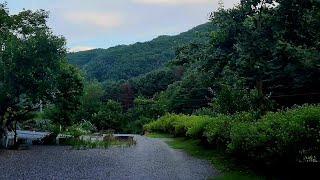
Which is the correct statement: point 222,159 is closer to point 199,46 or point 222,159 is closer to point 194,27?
point 199,46

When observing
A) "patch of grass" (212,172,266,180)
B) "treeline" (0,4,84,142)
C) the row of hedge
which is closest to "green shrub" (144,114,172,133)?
"treeline" (0,4,84,142)

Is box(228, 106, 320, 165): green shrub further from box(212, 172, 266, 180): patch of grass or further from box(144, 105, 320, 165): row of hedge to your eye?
box(212, 172, 266, 180): patch of grass

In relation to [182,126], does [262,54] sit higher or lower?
higher

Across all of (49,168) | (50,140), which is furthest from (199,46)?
(49,168)

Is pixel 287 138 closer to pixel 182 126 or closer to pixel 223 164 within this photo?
pixel 223 164

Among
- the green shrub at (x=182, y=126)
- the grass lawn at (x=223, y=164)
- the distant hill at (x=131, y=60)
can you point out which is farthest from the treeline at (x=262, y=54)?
the distant hill at (x=131, y=60)

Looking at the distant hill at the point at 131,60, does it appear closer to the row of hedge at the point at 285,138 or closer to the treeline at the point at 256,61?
the treeline at the point at 256,61

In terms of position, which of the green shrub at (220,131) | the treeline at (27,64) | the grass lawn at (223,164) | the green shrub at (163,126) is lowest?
the green shrub at (163,126)

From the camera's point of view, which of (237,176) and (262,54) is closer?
(237,176)

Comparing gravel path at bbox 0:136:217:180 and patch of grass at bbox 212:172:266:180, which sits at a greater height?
patch of grass at bbox 212:172:266:180

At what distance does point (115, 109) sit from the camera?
86812 millimetres

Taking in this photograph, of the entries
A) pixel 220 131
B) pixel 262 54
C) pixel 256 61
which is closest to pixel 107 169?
pixel 220 131

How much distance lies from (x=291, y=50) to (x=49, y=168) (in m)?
17.2

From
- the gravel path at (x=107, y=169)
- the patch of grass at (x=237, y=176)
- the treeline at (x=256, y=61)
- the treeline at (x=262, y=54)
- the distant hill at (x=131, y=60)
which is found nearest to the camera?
the patch of grass at (x=237, y=176)
